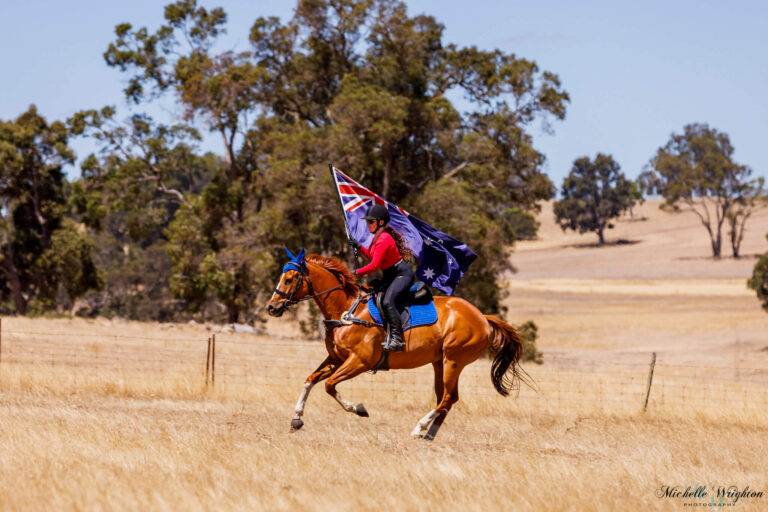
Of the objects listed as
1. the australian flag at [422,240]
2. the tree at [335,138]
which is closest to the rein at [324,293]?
the australian flag at [422,240]

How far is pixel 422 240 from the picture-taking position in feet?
41.3

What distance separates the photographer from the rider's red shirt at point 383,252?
11.1m

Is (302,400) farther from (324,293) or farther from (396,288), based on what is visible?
(396,288)

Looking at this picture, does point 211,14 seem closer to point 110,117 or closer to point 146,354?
point 110,117

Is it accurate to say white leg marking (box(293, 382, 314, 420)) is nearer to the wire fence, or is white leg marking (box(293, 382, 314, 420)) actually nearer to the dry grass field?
the dry grass field

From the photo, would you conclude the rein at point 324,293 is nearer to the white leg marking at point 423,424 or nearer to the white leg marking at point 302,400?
the white leg marking at point 302,400

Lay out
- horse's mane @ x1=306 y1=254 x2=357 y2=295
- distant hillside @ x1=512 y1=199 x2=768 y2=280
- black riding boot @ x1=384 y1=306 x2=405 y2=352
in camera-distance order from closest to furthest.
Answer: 1. black riding boot @ x1=384 y1=306 x2=405 y2=352
2. horse's mane @ x1=306 y1=254 x2=357 y2=295
3. distant hillside @ x1=512 y1=199 x2=768 y2=280

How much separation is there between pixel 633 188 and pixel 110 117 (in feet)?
298

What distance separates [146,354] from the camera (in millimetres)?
26484

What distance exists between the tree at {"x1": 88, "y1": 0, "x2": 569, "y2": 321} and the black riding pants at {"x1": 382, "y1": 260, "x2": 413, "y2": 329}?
64.6 ft

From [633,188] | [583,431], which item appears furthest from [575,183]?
[583,431]

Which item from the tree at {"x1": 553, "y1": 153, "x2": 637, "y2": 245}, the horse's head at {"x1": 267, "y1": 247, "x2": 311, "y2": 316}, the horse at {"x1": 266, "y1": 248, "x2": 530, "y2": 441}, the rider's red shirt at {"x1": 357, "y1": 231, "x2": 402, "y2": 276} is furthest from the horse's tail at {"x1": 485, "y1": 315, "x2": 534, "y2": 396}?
the tree at {"x1": 553, "y1": 153, "x2": 637, "y2": 245}

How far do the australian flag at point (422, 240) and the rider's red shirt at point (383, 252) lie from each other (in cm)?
112

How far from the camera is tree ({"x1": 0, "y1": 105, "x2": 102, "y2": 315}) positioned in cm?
4238
